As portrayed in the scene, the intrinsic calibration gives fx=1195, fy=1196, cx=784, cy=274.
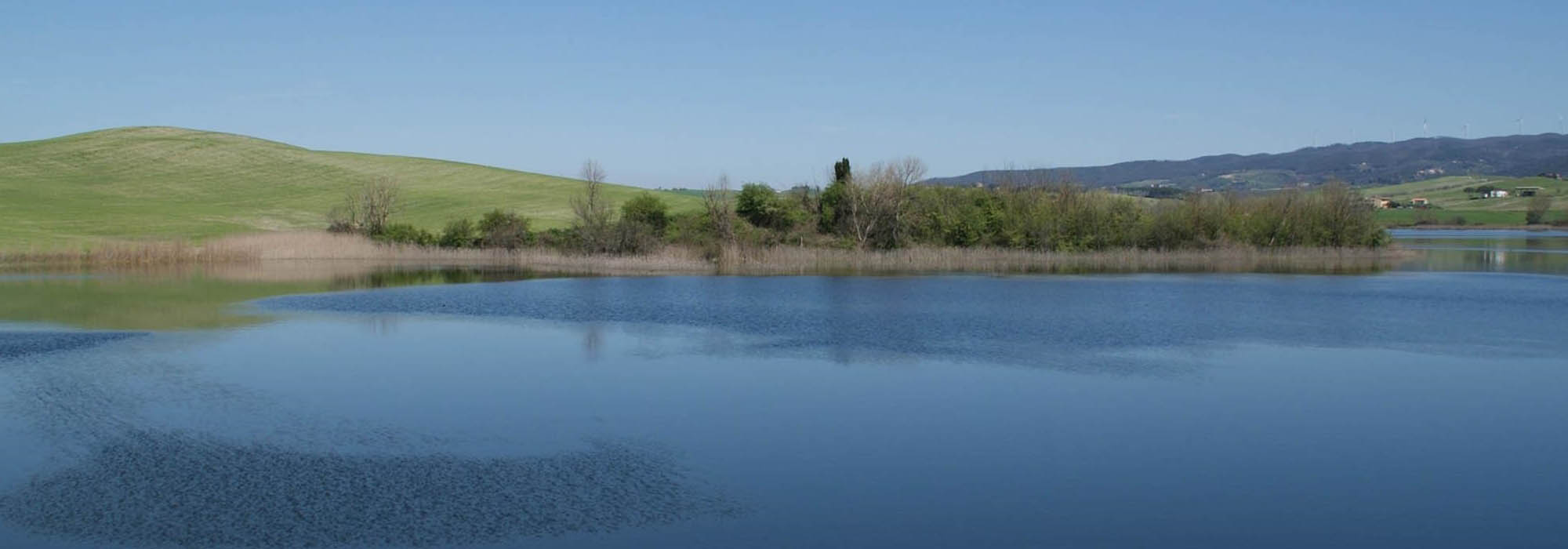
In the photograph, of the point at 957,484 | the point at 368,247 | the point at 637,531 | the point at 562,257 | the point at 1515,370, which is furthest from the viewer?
the point at 368,247

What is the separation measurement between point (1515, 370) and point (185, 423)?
65.2 ft

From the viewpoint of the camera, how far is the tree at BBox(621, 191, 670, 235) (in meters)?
56.1

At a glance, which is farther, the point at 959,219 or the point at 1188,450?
the point at 959,219

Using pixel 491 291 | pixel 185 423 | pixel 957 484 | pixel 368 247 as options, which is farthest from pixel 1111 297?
pixel 368 247

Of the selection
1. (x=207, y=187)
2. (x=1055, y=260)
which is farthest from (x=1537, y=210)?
(x=207, y=187)

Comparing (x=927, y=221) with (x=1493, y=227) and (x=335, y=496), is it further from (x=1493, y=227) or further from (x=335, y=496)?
(x=1493, y=227)

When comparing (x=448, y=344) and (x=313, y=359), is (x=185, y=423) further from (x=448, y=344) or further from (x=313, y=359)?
(x=448, y=344)

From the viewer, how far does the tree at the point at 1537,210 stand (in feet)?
341

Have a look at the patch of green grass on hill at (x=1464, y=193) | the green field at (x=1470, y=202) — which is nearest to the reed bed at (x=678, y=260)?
the green field at (x=1470, y=202)

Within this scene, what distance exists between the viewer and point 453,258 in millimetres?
52938

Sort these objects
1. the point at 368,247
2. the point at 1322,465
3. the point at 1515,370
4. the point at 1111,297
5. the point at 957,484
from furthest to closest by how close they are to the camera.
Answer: the point at 368,247
the point at 1111,297
the point at 1515,370
the point at 1322,465
the point at 957,484

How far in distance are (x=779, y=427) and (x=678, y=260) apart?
35.0 metres

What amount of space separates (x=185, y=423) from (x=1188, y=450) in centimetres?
1186

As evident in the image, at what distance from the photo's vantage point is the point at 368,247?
5634 centimetres
